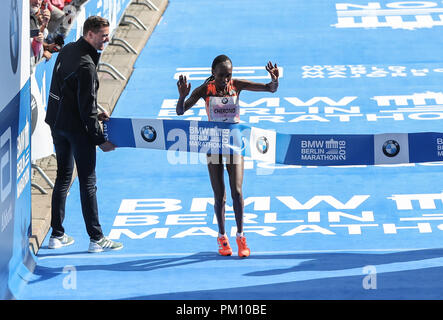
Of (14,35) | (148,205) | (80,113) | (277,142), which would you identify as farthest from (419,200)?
(14,35)

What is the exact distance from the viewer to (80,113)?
27.6 ft

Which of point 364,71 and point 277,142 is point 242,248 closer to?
A: point 277,142

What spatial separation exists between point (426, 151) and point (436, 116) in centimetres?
434

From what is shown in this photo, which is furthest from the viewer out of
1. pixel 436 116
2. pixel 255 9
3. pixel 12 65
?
pixel 255 9

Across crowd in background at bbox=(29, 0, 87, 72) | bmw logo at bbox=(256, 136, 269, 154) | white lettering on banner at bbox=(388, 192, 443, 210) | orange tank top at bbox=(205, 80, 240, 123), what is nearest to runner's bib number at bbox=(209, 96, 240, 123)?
orange tank top at bbox=(205, 80, 240, 123)

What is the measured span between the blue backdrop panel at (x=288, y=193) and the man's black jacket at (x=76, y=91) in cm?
125

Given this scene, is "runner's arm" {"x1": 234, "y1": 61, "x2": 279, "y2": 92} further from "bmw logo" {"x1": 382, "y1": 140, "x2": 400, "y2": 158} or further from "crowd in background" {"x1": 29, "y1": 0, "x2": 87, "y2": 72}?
"crowd in background" {"x1": 29, "y1": 0, "x2": 87, "y2": 72}

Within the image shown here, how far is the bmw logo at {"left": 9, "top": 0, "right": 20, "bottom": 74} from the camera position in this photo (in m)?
7.64

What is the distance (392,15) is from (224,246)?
11.4m

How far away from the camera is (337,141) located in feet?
29.5

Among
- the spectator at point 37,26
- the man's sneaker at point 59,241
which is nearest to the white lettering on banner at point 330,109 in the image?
the spectator at point 37,26

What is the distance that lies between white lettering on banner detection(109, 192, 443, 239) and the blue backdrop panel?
0.02 metres

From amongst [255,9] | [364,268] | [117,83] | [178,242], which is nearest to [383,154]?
[364,268]
